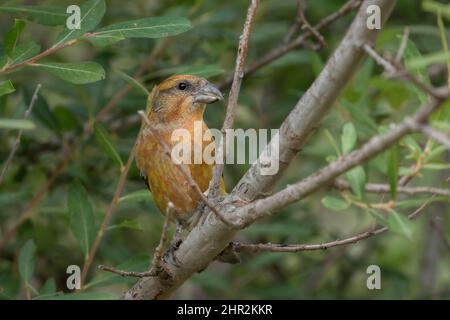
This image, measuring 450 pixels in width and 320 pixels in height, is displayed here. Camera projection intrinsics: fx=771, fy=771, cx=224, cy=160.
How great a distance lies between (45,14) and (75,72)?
1.32 ft

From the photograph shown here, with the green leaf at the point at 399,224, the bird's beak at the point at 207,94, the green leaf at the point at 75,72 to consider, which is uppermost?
the bird's beak at the point at 207,94

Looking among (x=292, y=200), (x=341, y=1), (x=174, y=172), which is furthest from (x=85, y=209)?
(x=341, y=1)

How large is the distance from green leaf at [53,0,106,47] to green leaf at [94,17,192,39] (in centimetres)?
5

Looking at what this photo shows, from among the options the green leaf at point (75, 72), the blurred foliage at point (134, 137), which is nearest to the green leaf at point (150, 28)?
the blurred foliage at point (134, 137)

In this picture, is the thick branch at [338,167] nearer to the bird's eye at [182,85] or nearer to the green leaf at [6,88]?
the green leaf at [6,88]

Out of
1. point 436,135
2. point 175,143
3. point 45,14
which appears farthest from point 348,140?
point 175,143

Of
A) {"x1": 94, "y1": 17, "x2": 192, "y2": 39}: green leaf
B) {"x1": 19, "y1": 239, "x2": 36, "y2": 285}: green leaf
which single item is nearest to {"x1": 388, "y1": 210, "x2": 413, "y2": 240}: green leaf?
{"x1": 94, "y1": 17, "x2": 192, "y2": 39}: green leaf

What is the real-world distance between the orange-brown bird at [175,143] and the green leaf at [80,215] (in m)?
0.53

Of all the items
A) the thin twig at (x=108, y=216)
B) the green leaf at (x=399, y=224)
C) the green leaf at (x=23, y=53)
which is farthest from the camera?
the thin twig at (x=108, y=216)

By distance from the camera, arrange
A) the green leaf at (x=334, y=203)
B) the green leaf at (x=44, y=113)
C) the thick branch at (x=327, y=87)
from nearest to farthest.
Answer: the thick branch at (x=327, y=87), the green leaf at (x=334, y=203), the green leaf at (x=44, y=113)

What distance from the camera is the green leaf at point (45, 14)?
3742mm

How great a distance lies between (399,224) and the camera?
2908 mm

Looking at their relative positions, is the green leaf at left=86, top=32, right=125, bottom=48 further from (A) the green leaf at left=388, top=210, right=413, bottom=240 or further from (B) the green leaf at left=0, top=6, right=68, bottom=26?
(A) the green leaf at left=388, top=210, right=413, bottom=240
